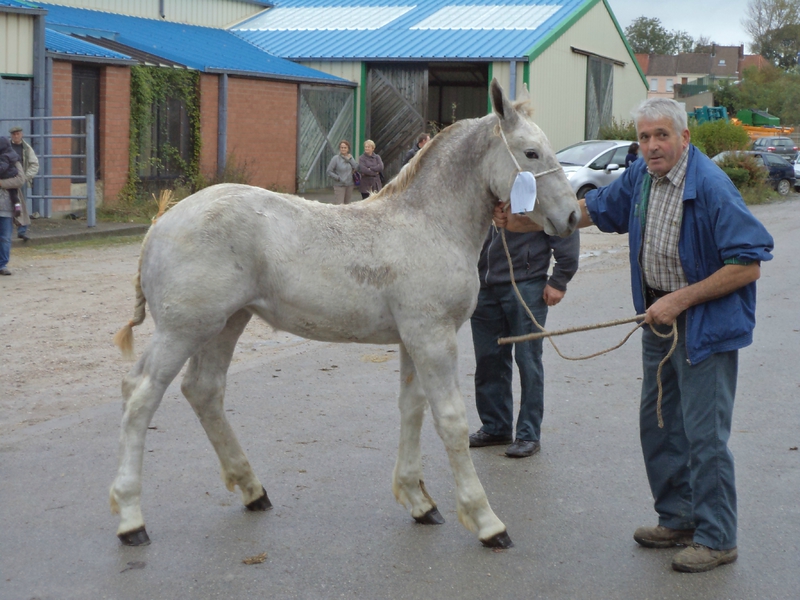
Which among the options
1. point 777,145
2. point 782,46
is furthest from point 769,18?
point 777,145

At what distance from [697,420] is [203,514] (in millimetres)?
2445

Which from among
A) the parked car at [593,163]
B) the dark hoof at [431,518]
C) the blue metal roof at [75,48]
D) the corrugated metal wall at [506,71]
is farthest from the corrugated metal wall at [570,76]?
the dark hoof at [431,518]

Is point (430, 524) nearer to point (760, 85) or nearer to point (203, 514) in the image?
point (203, 514)

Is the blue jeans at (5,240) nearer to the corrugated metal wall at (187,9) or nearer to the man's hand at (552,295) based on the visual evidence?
the man's hand at (552,295)

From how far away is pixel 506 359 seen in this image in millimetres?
6145

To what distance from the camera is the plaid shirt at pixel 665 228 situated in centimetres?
427

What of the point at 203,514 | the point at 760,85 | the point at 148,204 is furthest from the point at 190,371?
the point at 760,85

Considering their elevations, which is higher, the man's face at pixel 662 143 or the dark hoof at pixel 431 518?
the man's face at pixel 662 143

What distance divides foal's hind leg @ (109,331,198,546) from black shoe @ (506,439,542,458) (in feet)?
7.73

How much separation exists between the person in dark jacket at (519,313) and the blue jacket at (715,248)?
166 cm

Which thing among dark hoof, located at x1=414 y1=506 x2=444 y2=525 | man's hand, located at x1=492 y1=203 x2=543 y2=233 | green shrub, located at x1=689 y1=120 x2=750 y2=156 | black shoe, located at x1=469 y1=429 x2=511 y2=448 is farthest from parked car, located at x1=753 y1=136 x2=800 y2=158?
dark hoof, located at x1=414 y1=506 x2=444 y2=525

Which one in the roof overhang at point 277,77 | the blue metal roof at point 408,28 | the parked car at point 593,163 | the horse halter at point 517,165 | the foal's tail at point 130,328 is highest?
the blue metal roof at point 408,28

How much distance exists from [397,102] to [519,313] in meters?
23.0

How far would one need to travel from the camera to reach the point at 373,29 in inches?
1172
